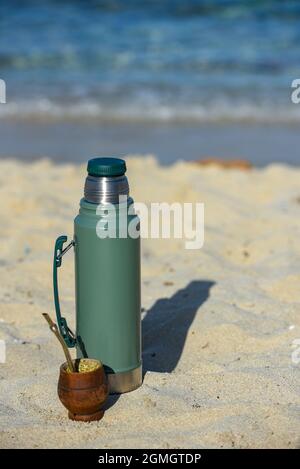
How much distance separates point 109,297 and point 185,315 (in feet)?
3.59

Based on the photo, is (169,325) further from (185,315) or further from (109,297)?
(109,297)

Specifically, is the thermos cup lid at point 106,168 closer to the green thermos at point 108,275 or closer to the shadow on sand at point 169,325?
the green thermos at point 108,275

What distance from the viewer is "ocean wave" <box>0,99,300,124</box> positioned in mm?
9539

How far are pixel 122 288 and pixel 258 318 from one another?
1.18m

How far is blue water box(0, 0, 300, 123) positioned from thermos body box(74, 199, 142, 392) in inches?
254

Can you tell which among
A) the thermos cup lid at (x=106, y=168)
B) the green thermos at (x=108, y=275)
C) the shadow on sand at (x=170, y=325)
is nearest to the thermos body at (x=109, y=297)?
the green thermos at (x=108, y=275)

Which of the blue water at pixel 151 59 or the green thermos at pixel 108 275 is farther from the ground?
the green thermos at pixel 108 275

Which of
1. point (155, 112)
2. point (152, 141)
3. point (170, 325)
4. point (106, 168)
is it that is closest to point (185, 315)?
point (170, 325)

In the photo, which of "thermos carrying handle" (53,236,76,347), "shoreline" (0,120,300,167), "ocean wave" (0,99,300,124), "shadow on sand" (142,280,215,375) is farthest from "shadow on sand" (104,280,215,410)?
"ocean wave" (0,99,300,124)

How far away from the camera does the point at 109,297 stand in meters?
3.19

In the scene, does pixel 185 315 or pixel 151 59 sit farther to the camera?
pixel 151 59

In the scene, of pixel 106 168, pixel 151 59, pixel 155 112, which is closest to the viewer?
pixel 106 168

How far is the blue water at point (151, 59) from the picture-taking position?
9.95 meters
